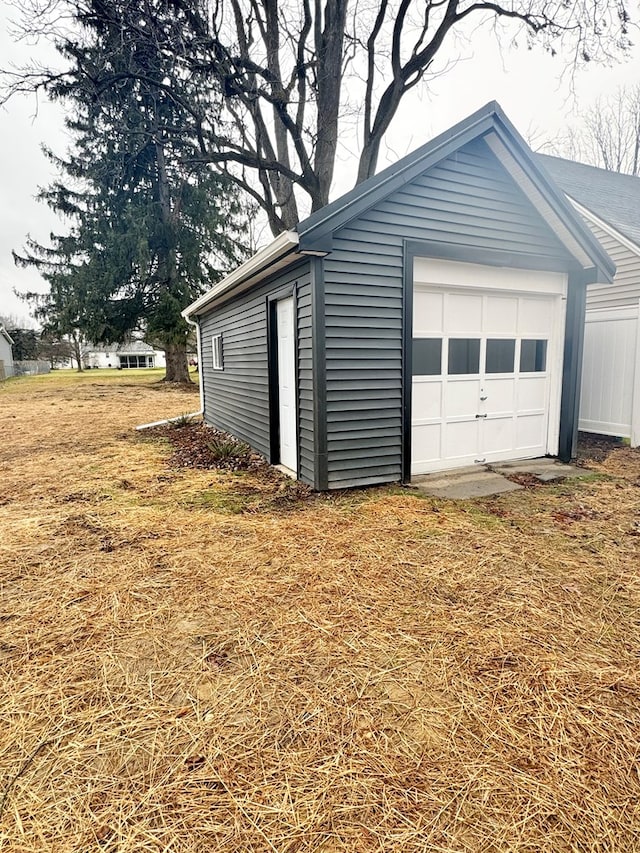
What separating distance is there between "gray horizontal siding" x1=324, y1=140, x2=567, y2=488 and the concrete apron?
21.4 inches

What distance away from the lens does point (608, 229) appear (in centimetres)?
932

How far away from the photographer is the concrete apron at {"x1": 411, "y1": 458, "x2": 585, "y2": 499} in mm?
5039

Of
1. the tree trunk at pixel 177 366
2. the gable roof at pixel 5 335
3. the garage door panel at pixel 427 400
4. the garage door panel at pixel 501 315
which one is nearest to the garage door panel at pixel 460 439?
the garage door panel at pixel 427 400

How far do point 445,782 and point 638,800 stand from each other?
630mm

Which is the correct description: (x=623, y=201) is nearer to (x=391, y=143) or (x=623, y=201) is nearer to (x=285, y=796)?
(x=391, y=143)

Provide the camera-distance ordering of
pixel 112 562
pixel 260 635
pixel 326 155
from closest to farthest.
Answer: pixel 260 635 < pixel 112 562 < pixel 326 155

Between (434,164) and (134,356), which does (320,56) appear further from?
(134,356)

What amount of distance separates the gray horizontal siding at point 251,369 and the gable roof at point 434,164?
37cm

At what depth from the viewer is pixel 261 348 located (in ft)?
21.5

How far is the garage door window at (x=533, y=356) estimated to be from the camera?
20.3ft

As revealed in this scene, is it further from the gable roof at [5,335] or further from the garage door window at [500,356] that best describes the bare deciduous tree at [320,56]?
the gable roof at [5,335]

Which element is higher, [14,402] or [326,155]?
[326,155]

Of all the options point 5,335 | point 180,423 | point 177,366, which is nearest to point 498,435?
point 180,423

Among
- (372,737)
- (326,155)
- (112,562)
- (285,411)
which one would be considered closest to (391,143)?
(326,155)
